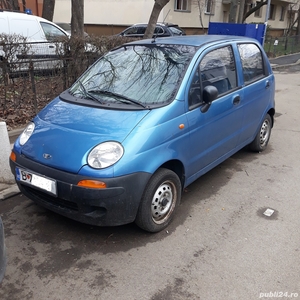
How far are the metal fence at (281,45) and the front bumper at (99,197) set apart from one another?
21.9 metres

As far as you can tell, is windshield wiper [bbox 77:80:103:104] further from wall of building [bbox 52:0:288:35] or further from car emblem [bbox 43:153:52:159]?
wall of building [bbox 52:0:288:35]

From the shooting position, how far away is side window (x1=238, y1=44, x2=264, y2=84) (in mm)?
4620

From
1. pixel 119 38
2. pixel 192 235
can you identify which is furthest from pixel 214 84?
pixel 119 38

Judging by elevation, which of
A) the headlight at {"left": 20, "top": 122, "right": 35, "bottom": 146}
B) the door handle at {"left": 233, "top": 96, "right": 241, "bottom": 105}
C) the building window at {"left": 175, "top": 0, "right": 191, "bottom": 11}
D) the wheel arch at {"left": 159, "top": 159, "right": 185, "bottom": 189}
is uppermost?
the building window at {"left": 175, "top": 0, "right": 191, "bottom": 11}

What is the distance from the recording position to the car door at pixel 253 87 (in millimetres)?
4590

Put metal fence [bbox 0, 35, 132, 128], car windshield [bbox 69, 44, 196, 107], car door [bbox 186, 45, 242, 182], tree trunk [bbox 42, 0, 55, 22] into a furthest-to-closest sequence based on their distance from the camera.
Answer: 1. tree trunk [bbox 42, 0, 55, 22]
2. metal fence [bbox 0, 35, 132, 128]
3. car door [bbox 186, 45, 242, 182]
4. car windshield [bbox 69, 44, 196, 107]

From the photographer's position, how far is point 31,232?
11.2 feet

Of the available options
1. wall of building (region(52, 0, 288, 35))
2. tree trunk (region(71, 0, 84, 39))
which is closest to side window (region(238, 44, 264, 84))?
tree trunk (region(71, 0, 84, 39))

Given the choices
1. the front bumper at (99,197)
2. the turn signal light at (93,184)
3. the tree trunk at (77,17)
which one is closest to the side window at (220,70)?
the front bumper at (99,197)

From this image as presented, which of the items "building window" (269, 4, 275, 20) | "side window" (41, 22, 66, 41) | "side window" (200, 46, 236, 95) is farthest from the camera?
"building window" (269, 4, 275, 20)

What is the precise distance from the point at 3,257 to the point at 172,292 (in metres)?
1.26

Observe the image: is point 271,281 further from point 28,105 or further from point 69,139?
point 28,105

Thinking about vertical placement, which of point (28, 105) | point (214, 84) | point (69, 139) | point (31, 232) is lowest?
point (31, 232)

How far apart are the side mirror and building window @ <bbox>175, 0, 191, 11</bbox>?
21952 mm
